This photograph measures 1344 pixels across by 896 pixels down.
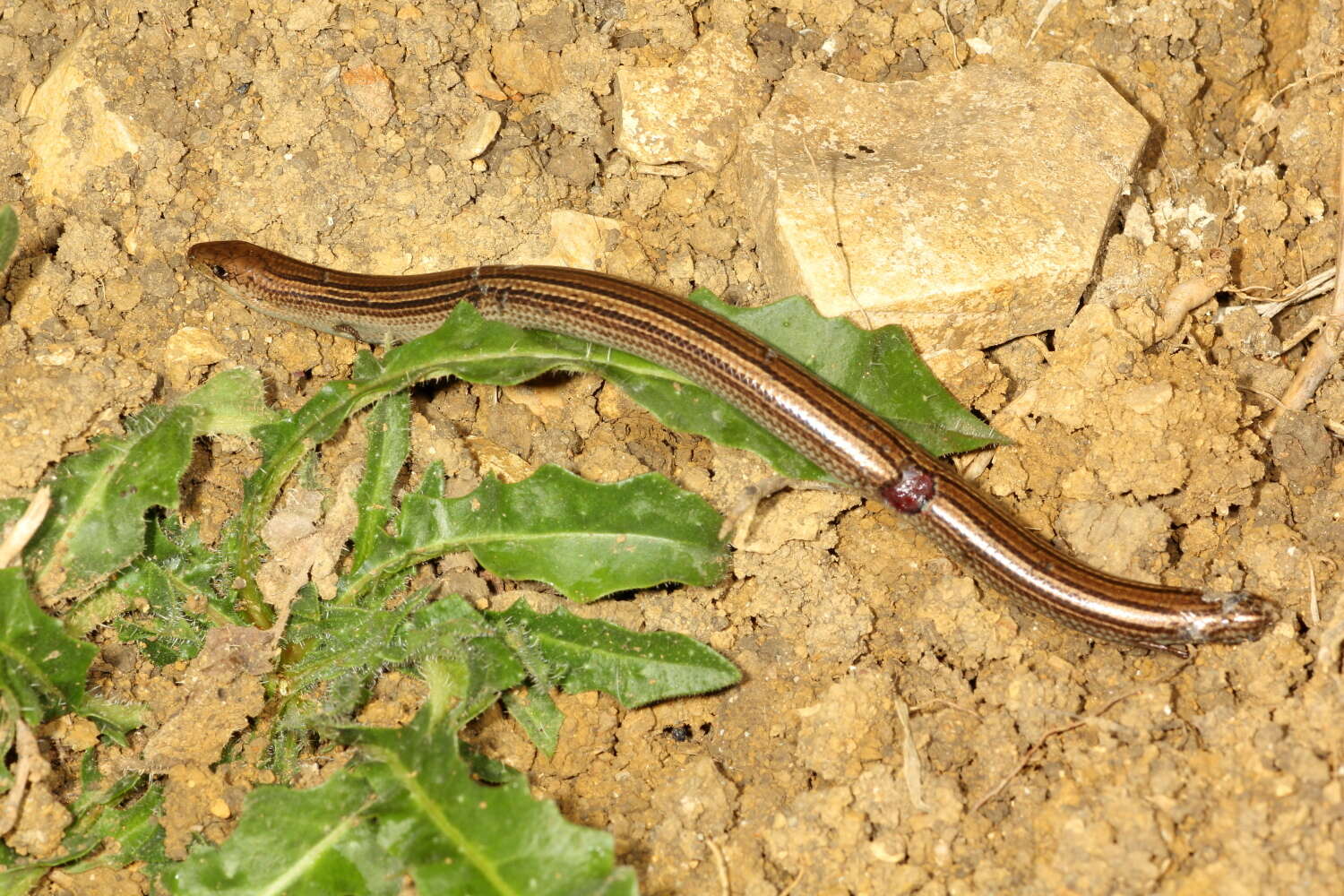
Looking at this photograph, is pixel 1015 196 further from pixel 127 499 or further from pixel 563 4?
pixel 127 499

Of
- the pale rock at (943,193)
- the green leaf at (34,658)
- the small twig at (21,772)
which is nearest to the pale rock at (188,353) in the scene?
the green leaf at (34,658)

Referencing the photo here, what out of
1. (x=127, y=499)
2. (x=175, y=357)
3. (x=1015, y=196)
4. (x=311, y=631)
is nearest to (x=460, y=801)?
(x=311, y=631)

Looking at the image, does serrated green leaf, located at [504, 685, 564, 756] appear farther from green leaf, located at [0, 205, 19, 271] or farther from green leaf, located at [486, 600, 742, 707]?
green leaf, located at [0, 205, 19, 271]

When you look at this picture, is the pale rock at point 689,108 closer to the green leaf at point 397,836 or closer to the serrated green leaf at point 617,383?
the serrated green leaf at point 617,383

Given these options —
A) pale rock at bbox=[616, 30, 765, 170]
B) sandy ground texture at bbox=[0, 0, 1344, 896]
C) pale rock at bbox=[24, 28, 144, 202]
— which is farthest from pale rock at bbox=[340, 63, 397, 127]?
pale rock at bbox=[616, 30, 765, 170]

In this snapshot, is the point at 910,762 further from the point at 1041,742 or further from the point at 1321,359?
the point at 1321,359

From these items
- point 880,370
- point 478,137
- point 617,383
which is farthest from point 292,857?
point 478,137
